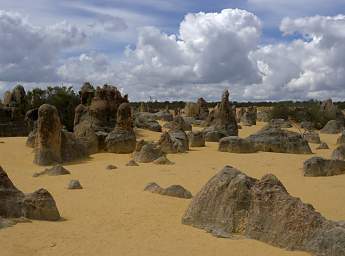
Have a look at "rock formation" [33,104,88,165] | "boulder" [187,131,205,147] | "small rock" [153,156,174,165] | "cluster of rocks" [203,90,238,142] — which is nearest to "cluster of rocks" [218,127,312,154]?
"boulder" [187,131,205,147]

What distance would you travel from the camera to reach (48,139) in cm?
1934

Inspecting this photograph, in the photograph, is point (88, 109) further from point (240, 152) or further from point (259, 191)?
point (259, 191)

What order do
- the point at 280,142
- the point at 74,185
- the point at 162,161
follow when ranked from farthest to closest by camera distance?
the point at 280,142, the point at 162,161, the point at 74,185

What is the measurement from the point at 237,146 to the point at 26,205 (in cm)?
1309

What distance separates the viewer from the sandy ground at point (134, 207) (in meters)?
7.85

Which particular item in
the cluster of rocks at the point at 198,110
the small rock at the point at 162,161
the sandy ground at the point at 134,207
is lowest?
the sandy ground at the point at 134,207

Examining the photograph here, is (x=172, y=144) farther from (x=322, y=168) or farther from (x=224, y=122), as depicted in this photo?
(x=322, y=168)

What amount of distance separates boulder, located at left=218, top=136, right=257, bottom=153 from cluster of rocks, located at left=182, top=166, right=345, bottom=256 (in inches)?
471

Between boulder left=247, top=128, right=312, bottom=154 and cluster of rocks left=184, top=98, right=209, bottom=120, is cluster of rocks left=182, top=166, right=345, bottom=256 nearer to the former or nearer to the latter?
boulder left=247, top=128, right=312, bottom=154

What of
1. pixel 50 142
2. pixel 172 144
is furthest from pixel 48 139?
pixel 172 144

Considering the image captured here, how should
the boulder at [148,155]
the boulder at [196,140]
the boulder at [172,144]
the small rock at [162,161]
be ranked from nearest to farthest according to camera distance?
the small rock at [162,161] < the boulder at [148,155] < the boulder at [172,144] < the boulder at [196,140]

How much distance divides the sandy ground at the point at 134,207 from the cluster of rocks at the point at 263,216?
24 centimetres

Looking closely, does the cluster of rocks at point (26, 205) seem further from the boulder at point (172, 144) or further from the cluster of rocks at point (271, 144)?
the cluster of rocks at point (271, 144)

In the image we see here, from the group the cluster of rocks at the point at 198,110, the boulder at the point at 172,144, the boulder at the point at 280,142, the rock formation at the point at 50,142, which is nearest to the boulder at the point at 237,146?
the boulder at the point at 280,142
